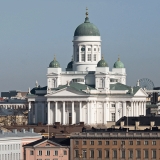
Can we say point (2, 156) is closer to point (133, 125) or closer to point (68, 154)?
point (68, 154)

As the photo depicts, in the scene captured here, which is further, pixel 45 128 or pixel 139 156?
pixel 45 128

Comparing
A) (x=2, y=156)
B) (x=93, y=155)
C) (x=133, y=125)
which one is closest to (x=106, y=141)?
(x=93, y=155)

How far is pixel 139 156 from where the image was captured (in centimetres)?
13925

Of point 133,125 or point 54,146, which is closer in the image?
point 54,146

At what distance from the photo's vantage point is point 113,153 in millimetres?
140375

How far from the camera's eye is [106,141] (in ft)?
465

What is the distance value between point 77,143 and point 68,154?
135 cm

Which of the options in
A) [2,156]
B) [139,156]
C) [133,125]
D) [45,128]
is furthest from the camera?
[45,128]

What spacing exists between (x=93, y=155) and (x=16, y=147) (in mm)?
14039

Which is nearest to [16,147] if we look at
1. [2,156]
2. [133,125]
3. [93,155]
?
[2,156]

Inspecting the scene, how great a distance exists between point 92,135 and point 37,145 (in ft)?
18.7

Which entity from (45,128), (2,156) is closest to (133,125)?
(45,128)

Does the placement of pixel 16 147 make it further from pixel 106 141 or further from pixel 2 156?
pixel 106 141

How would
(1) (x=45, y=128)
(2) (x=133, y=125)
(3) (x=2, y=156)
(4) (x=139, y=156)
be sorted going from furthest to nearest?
1. (1) (x=45, y=128)
2. (2) (x=133, y=125)
3. (3) (x=2, y=156)
4. (4) (x=139, y=156)
